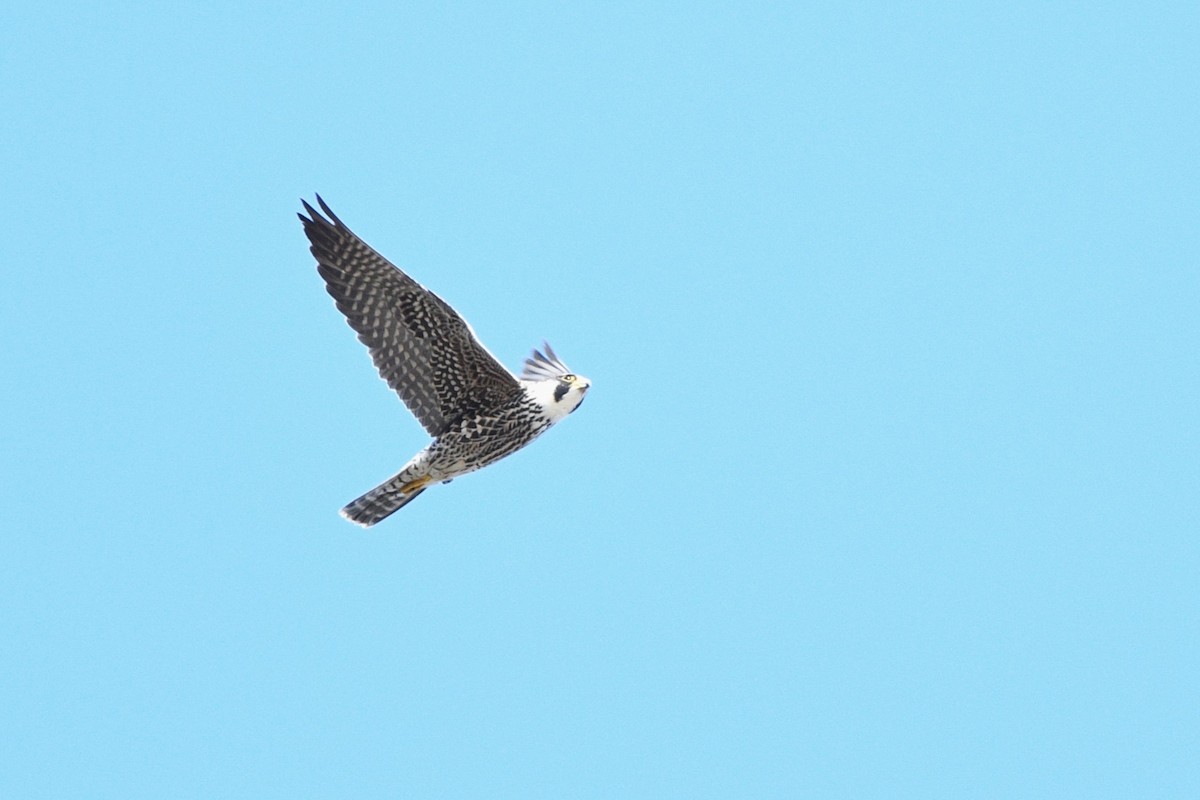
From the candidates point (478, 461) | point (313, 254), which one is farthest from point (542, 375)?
point (313, 254)

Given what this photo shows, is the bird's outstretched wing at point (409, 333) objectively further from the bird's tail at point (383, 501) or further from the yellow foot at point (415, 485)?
the bird's tail at point (383, 501)

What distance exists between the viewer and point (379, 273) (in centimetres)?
1377

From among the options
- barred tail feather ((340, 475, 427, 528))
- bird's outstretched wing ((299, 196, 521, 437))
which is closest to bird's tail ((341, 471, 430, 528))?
barred tail feather ((340, 475, 427, 528))

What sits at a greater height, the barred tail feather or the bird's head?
the bird's head

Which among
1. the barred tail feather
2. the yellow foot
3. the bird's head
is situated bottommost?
the barred tail feather

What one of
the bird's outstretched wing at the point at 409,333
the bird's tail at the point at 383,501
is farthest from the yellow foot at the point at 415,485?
the bird's outstretched wing at the point at 409,333

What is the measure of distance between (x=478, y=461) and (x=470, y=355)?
898 millimetres

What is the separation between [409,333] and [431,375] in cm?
40

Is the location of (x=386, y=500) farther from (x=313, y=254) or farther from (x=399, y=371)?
(x=313, y=254)

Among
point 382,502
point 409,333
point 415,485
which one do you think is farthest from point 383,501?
point 409,333

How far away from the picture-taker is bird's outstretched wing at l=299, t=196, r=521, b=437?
13773 mm

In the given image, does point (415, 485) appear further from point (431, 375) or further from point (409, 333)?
point (409, 333)

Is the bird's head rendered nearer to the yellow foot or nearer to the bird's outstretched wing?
the bird's outstretched wing

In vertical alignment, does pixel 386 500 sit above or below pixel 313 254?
below
